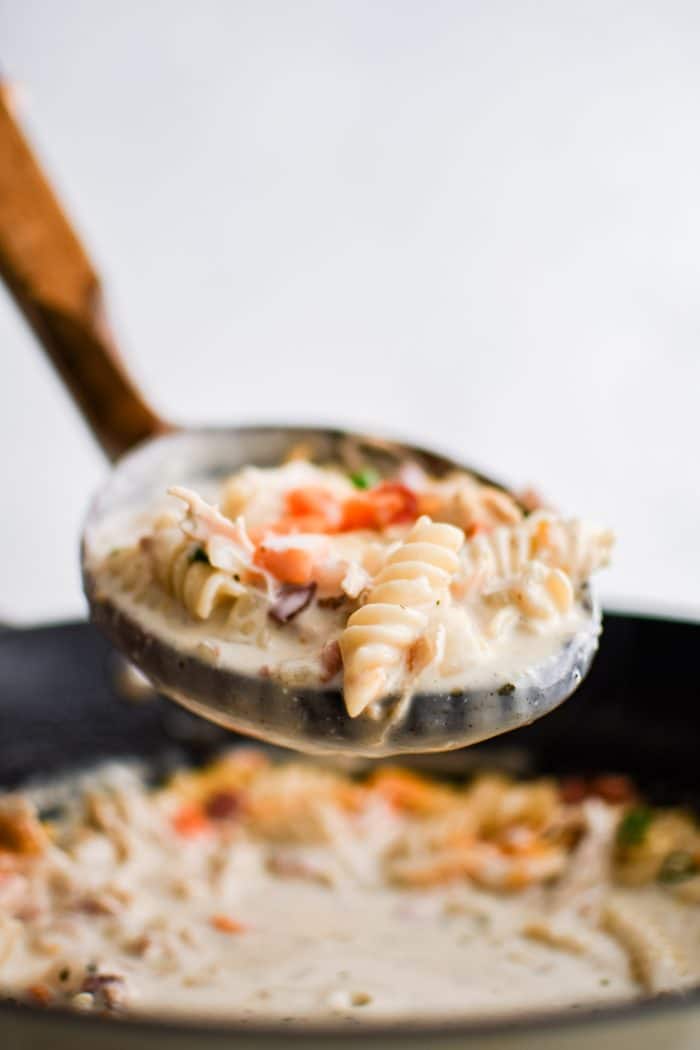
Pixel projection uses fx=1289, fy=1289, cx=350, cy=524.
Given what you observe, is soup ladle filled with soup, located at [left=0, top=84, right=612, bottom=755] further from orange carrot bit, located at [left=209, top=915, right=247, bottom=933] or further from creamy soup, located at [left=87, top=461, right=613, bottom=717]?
orange carrot bit, located at [left=209, top=915, right=247, bottom=933]

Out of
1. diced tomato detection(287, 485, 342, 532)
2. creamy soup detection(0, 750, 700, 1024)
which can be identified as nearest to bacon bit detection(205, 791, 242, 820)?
creamy soup detection(0, 750, 700, 1024)

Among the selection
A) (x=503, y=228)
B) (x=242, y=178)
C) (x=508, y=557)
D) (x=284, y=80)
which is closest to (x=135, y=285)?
(x=242, y=178)

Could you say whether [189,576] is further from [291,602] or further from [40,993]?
[40,993]

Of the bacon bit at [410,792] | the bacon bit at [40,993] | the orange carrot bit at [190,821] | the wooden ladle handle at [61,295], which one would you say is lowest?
the bacon bit at [410,792]

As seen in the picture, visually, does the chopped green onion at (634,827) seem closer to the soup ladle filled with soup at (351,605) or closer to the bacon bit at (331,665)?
the soup ladle filled with soup at (351,605)

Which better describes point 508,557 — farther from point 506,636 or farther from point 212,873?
point 212,873

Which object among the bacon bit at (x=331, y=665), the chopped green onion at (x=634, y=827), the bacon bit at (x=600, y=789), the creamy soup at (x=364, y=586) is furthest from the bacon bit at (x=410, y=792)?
the bacon bit at (x=331, y=665)

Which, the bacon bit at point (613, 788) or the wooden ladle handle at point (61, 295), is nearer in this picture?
the wooden ladle handle at point (61, 295)
